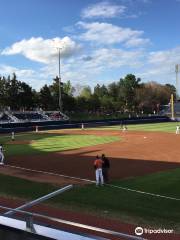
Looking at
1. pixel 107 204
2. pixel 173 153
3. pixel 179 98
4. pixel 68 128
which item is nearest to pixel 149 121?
pixel 68 128

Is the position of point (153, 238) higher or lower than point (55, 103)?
lower

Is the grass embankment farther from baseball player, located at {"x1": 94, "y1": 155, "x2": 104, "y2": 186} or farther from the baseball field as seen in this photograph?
baseball player, located at {"x1": 94, "y1": 155, "x2": 104, "y2": 186}

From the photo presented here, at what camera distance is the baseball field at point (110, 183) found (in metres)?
14.3

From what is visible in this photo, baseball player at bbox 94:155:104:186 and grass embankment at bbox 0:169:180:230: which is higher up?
baseball player at bbox 94:155:104:186

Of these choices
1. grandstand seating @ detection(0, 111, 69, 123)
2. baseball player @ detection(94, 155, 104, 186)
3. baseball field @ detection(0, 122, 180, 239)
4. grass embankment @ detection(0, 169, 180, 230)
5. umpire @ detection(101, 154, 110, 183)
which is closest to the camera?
grass embankment @ detection(0, 169, 180, 230)

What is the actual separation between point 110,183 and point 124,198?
366cm

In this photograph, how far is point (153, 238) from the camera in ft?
35.1

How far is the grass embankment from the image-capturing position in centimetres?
1362

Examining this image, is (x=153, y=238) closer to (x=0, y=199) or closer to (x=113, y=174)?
(x=0, y=199)

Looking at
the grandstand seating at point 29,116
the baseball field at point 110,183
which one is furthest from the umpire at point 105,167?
the grandstand seating at point 29,116

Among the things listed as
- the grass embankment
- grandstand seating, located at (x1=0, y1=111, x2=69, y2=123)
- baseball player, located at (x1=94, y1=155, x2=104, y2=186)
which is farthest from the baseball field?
grandstand seating, located at (x1=0, y1=111, x2=69, y2=123)

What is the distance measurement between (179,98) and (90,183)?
169m

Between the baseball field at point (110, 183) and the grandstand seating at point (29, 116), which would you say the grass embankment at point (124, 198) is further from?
the grandstand seating at point (29, 116)

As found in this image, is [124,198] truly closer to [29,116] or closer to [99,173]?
[99,173]
